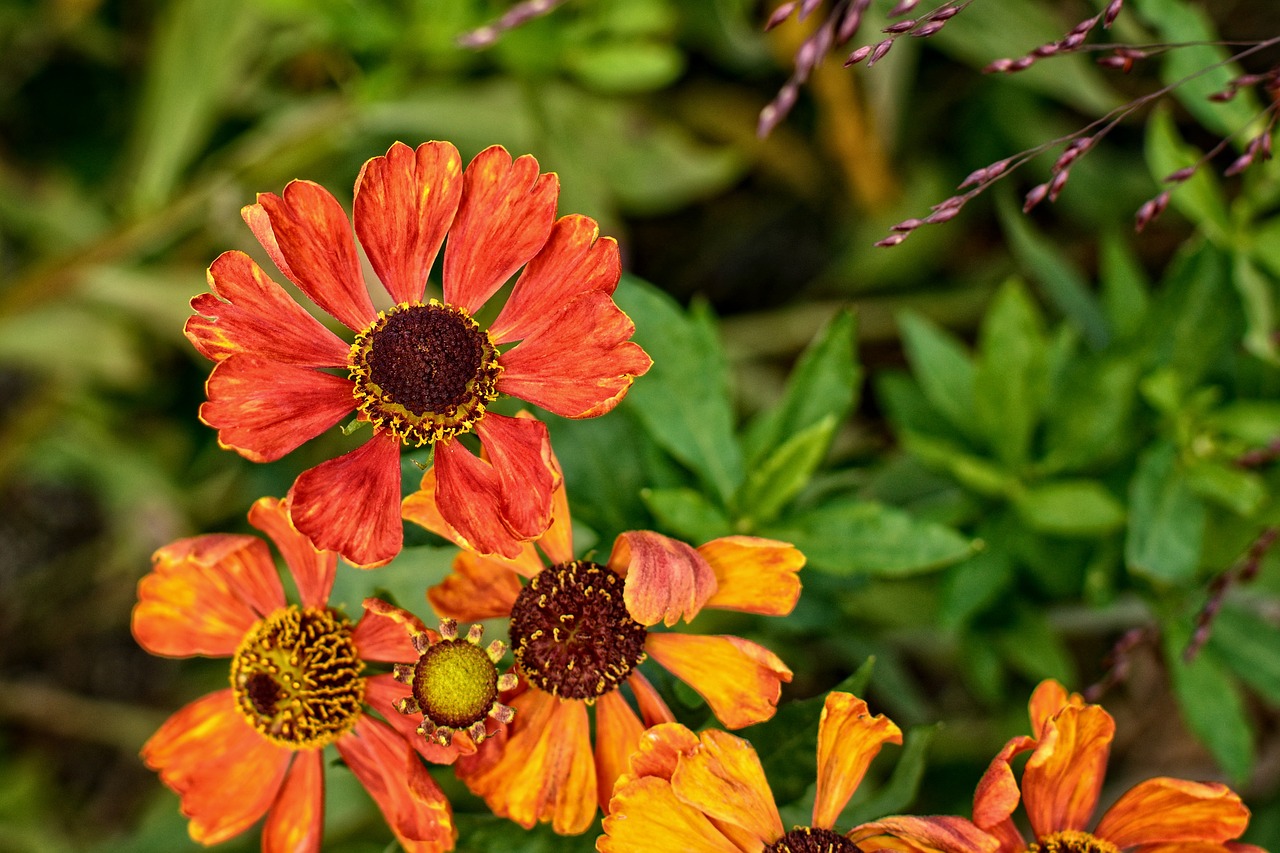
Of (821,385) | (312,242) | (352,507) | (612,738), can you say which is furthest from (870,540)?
(312,242)

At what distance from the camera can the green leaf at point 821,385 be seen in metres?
1.73

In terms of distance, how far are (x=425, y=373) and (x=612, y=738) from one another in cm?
49

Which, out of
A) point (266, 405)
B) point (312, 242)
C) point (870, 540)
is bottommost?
point (870, 540)

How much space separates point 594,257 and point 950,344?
3.88ft

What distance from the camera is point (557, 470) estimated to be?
1.18 meters

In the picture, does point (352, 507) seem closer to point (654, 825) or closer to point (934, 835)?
point (654, 825)

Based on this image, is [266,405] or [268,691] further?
[268,691]

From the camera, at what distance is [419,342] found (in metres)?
1.30

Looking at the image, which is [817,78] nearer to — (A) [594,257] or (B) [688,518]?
(B) [688,518]

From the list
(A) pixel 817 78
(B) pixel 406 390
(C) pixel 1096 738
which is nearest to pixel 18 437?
(B) pixel 406 390

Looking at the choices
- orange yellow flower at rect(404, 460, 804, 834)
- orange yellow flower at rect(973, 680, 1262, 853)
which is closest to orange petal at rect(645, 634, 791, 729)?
orange yellow flower at rect(404, 460, 804, 834)

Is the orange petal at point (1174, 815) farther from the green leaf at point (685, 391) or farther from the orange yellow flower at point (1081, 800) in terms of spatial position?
the green leaf at point (685, 391)

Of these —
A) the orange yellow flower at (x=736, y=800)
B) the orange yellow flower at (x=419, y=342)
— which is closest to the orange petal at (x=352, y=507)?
the orange yellow flower at (x=419, y=342)

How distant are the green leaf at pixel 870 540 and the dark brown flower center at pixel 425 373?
552mm
